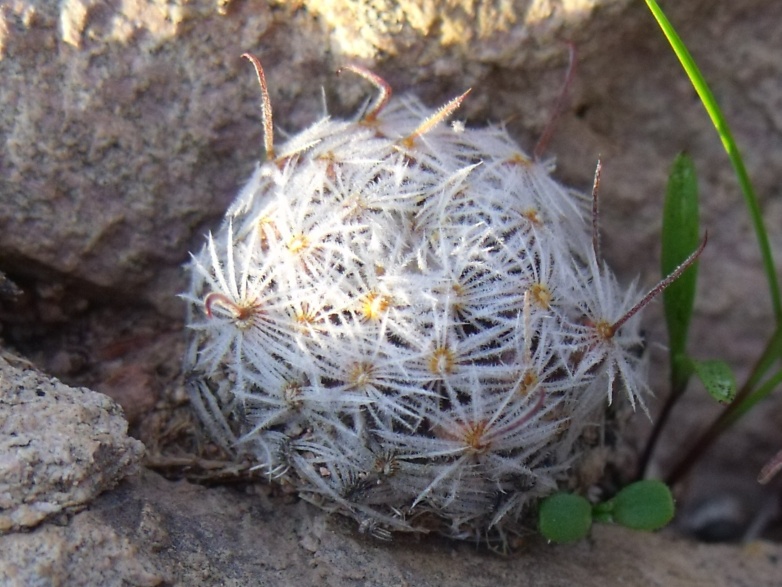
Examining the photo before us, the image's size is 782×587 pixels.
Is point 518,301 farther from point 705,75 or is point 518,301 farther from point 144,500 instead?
point 705,75

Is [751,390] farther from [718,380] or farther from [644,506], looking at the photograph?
[644,506]

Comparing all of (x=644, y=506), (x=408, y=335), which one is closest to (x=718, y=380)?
(x=644, y=506)

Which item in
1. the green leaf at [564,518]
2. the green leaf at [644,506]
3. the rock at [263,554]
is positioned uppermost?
the green leaf at [644,506]

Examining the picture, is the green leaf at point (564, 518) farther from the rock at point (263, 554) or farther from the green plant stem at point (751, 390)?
the green plant stem at point (751, 390)

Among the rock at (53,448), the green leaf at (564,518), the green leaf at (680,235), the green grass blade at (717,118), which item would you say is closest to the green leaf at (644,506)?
the green leaf at (564,518)

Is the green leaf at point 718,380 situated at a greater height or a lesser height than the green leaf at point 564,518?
greater

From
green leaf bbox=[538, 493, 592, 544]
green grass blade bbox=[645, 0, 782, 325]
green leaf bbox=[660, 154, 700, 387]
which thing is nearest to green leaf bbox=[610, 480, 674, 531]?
green leaf bbox=[538, 493, 592, 544]
